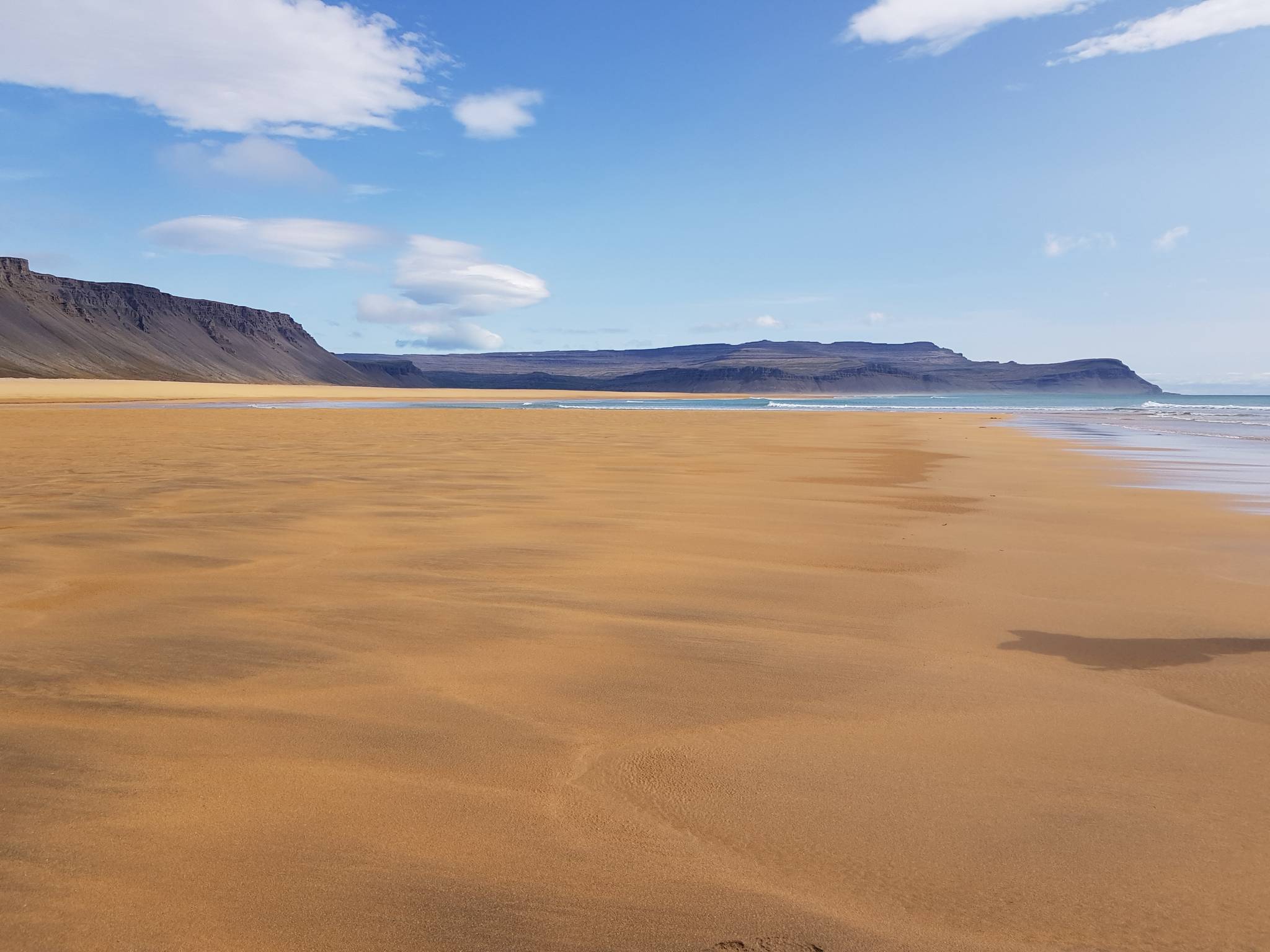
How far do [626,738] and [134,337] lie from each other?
181 metres

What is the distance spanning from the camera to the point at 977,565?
553 centimetres

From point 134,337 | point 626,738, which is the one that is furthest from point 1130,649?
point 134,337

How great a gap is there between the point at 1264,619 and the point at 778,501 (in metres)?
4.71

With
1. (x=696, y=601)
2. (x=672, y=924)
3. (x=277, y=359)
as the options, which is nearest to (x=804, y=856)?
(x=672, y=924)

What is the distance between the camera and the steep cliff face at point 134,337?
129375mm

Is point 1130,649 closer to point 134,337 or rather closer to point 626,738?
point 626,738

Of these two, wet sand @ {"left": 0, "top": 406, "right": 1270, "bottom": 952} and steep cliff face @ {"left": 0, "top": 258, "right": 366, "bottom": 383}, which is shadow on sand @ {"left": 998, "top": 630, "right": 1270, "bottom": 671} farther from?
steep cliff face @ {"left": 0, "top": 258, "right": 366, "bottom": 383}

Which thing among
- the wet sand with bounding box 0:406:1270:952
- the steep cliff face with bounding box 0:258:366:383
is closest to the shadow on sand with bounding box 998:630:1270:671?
the wet sand with bounding box 0:406:1270:952

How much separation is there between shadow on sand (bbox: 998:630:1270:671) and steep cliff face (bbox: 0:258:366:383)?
134 meters

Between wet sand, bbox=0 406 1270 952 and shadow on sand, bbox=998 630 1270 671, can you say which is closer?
wet sand, bbox=0 406 1270 952

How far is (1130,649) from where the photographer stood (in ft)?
12.4

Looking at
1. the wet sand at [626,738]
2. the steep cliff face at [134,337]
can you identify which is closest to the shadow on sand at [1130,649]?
the wet sand at [626,738]

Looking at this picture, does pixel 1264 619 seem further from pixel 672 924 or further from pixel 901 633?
pixel 672 924

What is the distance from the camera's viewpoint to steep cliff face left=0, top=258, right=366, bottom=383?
12938cm
